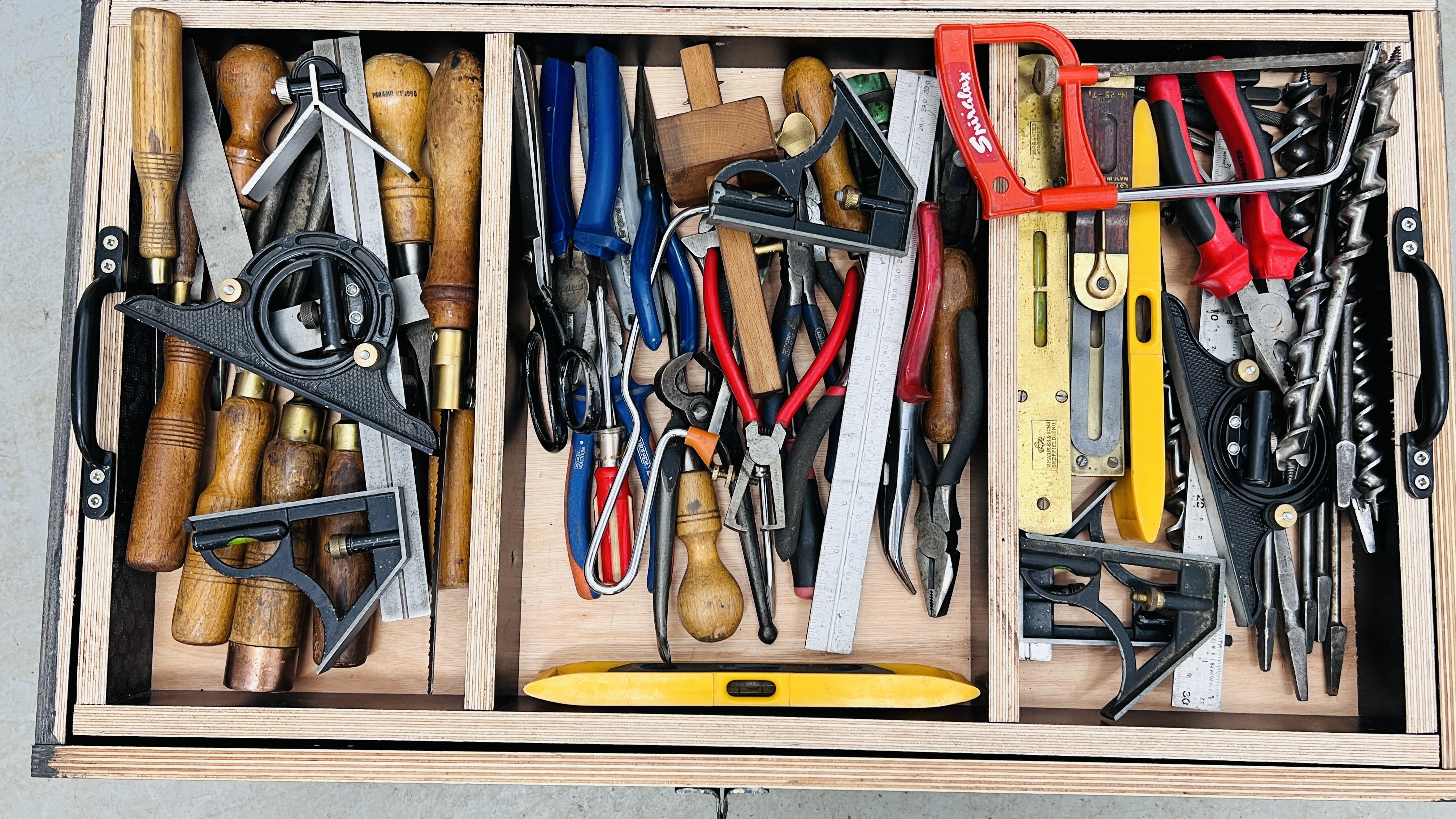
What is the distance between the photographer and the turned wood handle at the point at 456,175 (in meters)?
1.26

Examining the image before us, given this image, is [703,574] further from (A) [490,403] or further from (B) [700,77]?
(B) [700,77]

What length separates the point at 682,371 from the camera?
1.35 m

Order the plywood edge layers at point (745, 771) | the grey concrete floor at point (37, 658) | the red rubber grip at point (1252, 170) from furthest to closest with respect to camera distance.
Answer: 1. the grey concrete floor at point (37, 658)
2. the red rubber grip at point (1252, 170)
3. the plywood edge layers at point (745, 771)

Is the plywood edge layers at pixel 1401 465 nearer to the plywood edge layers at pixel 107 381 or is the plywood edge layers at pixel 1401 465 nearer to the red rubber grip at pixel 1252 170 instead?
the red rubber grip at pixel 1252 170

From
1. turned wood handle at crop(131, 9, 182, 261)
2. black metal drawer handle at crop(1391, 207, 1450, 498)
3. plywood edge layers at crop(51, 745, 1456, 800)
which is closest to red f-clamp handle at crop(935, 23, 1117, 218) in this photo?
black metal drawer handle at crop(1391, 207, 1450, 498)

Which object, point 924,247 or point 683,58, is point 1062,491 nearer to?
point 924,247

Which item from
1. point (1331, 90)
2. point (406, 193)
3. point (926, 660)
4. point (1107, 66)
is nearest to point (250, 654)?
point (406, 193)

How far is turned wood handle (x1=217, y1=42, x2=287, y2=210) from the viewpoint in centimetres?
129

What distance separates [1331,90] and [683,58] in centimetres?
108

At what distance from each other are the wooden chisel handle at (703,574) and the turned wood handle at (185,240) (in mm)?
840

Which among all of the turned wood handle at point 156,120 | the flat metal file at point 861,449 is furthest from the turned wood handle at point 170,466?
the flat metal file at point 861,449

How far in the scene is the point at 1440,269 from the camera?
1231mm

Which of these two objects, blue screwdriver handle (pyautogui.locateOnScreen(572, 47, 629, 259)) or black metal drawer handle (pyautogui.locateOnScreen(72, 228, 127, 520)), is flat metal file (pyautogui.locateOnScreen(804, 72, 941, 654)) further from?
black metal drawer handle (pyautogui.locateOnScreen(72, 228, 127, 520))

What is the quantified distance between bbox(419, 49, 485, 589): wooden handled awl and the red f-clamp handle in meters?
0.72
